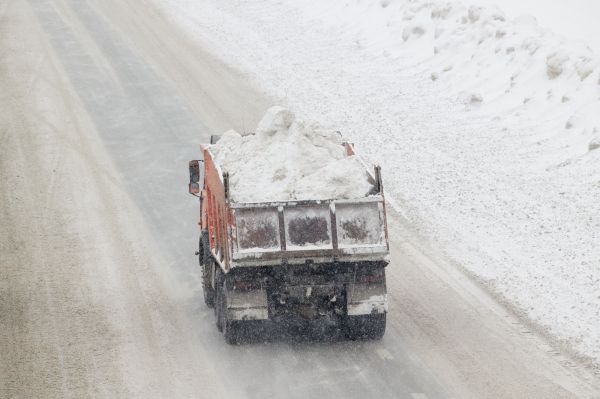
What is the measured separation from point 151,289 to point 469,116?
9.97 metres

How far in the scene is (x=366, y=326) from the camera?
1327cm

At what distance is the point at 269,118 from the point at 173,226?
16.3 ft

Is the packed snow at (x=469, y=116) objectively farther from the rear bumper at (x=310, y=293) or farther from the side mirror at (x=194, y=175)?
the side mirror at (x=194, y=175)

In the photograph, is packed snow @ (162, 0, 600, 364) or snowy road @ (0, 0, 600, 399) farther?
packed snow @ (162, 0, 600, 364)

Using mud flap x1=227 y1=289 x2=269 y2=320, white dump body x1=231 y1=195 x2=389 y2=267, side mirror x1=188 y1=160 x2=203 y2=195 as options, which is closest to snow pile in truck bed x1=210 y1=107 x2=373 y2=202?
white dump body x1=231 y1=195 x2=389 y2=267

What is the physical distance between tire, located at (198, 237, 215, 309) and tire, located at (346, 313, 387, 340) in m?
2.30

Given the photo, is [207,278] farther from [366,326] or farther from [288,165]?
[366,326]

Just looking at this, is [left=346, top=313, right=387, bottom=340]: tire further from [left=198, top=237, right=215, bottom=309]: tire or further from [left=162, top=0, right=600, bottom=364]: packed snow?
[left=162, top=0, right=600, bottom=364]: packed snow

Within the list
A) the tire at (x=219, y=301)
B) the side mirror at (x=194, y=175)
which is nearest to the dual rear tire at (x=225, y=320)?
the tire at (x=219, y=301)

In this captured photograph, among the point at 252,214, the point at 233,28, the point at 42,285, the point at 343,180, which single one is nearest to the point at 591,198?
the point at 343,180

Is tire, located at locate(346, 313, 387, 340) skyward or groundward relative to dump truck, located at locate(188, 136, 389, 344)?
groundward

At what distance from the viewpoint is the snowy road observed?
12.4 meters

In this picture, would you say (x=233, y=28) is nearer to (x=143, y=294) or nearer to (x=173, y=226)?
(x=173, y=226)

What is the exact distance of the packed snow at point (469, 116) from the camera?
16062mm
